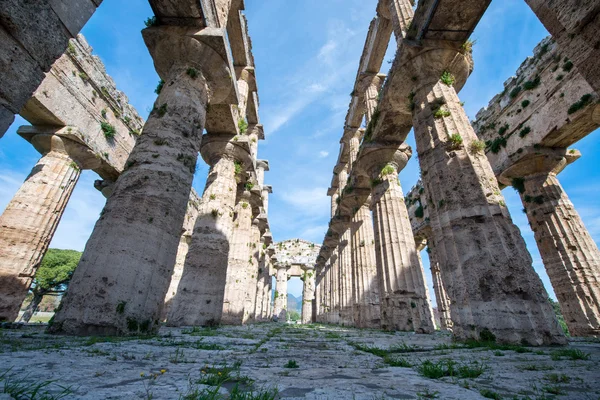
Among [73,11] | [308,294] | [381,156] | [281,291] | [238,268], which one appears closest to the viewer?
[73,11]

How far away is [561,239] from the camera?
420 inches

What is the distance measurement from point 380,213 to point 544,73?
10.1 meters

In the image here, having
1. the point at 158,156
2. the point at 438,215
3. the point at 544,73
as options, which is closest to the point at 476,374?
the point at 438,215

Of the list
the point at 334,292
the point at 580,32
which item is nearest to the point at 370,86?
the point at 580,32

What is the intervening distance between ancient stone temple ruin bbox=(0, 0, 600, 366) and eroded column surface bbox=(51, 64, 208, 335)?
3 cm

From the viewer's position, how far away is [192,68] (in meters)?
6.54

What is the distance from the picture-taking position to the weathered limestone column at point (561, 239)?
9.73 m

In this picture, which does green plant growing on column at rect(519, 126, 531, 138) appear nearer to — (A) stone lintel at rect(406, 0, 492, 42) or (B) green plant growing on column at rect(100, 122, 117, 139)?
(A) stone lintel at rect(406, 0, 492, 42)

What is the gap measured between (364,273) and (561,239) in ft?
26.7

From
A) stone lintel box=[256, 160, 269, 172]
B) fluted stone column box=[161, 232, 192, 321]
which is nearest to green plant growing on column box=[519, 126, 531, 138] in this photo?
stone lintel box=[256, 160, 269, 172]

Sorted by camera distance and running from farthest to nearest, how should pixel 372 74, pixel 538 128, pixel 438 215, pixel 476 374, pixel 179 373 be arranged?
pixel 372 74, pixel 538 128, pixel 438 215, pixel 476 374, pixel 179 373

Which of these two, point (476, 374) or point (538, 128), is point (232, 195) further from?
point (538, 128)

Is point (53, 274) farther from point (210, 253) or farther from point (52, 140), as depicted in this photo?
point (210, 253)

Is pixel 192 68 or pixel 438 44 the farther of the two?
pixel 438 44
